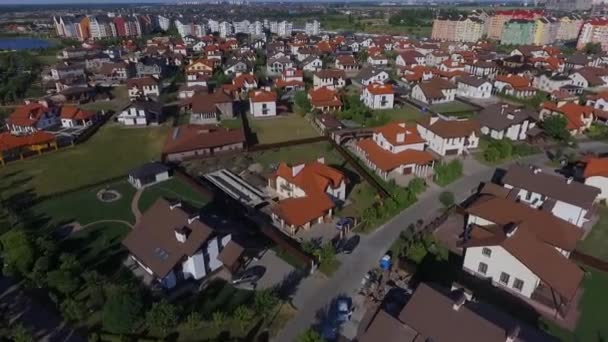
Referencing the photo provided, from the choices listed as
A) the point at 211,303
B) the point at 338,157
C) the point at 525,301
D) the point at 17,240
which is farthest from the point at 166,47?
the point at 525,301

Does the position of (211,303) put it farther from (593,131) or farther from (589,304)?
(593,131)

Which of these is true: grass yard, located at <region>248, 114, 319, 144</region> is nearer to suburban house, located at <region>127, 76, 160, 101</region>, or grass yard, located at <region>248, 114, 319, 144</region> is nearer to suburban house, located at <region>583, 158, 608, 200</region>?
suburban house, located at <region>127, 76, 160, 101</region>

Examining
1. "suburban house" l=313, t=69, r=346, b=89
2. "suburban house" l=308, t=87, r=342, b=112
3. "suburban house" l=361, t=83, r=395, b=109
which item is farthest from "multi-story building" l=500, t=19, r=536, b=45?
"suburban house" l=308, t=87, r=342, b=112

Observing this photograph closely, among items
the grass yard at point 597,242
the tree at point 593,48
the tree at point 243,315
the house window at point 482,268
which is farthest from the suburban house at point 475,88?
the tree at point 593,48

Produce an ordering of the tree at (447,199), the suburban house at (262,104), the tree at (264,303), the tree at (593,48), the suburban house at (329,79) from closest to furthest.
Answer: the tree at (264,303), the tree at (447,199), the suburban house at (262,104), the suburban house at (329,79), the tree at (593,48)

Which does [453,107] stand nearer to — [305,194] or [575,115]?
[575,115]

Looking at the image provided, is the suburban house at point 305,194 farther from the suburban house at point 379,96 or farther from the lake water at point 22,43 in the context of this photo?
the lake water at point 22,43
